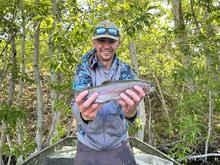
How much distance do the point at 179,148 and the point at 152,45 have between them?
606 cm

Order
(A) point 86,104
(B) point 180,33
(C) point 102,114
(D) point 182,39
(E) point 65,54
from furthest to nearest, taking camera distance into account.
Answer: (D) point 182,39, (B) point 180,33, (E) point 65,54, (C) point 102,114, (A) point 86,104

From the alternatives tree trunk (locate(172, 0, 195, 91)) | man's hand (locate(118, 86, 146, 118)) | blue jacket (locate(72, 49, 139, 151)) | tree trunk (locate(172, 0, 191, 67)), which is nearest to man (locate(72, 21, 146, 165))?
blue jacket (locate(72, 49, 139, 151))

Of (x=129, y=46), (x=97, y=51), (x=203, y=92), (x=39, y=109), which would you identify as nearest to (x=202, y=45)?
(x=203, y=92)

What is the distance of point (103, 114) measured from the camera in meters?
3.08

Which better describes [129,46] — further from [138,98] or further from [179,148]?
[138,98]

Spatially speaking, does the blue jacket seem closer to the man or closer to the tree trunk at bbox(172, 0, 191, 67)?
the man

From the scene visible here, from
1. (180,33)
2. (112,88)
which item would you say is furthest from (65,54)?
(180,33)

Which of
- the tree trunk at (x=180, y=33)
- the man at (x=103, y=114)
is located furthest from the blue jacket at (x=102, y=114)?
the tree trunk at (x=180, y=33)

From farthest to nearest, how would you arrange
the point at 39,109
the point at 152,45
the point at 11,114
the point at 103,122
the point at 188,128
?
the point at 152,45
the point at 39,109
the point at 188,128
the point at 11,114
the point at 103,122

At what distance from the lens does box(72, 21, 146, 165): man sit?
307 cm

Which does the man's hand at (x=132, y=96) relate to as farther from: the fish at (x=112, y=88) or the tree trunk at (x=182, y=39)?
the tree trunk at (x=182, y=39)

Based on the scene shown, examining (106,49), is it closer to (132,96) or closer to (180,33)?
(132,96)

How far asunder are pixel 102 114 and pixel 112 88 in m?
0.44

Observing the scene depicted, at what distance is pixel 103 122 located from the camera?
309 cm
